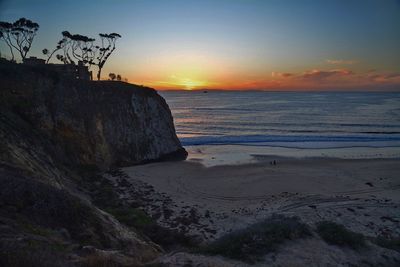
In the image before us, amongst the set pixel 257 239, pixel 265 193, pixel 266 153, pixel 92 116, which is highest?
pixel 92 116

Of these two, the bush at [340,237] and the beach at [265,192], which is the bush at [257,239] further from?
the beach at [265,192]

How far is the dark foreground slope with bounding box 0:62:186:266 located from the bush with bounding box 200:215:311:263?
1965mm

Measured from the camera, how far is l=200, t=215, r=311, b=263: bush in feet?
24.4

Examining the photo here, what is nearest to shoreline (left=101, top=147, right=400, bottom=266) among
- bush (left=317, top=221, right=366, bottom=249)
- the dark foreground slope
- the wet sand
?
the wet sand

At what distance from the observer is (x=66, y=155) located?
20.5 meters

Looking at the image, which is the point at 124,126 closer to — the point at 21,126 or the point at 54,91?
the point at 54,91

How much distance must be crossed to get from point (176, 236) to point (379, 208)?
1135 centimetres

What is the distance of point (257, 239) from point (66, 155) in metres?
16.8

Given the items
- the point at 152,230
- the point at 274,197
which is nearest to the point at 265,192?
the point at 274,197

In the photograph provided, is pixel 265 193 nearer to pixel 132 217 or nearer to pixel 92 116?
pixel 132 217

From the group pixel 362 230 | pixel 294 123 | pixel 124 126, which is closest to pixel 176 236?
pixel 362 230

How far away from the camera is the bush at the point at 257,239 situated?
7438 millimetres

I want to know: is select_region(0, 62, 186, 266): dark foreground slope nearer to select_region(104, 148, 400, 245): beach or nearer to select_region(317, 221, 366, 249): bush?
select_region(104, 148, 400, 245): beach

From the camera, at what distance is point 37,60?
3181 centimetres
